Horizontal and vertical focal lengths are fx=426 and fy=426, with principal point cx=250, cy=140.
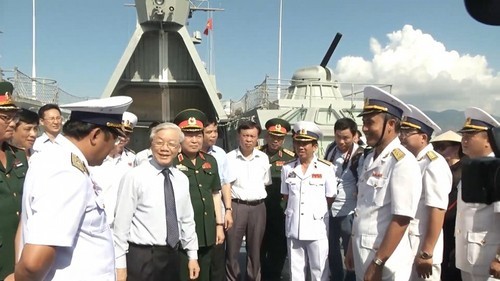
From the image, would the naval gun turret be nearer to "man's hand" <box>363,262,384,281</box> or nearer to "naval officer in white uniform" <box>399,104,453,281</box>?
"naval officer in white uniform" <box>399,104,453,281</box>

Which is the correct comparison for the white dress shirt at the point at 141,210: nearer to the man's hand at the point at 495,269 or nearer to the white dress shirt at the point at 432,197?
the white dress shirt at the point at 432,197

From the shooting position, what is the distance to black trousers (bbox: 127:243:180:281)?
8.87ft

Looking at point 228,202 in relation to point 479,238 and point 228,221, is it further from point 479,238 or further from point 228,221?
point 479,238

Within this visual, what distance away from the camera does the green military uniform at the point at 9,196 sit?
2559mm

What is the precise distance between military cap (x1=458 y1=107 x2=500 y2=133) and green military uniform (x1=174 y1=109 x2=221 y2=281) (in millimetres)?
2007

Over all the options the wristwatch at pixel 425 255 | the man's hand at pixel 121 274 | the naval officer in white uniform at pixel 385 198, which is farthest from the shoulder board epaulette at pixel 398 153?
the man's hand at pixel 121 274

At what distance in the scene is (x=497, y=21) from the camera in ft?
3.64

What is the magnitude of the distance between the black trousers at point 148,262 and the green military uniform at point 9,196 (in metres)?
0.70

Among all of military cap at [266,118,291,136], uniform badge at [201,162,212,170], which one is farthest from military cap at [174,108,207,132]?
military cap at [266,118,291,136]

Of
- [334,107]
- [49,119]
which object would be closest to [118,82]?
[334,107]

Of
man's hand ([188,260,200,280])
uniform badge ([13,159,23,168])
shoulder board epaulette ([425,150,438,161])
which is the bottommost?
man's hand ([188,260,200,280])

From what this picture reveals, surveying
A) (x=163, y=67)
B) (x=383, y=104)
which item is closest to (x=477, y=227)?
(x=383, y=104)

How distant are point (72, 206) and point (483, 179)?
4.52 feet

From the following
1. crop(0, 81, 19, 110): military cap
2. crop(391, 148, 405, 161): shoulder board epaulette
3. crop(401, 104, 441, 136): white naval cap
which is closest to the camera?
crop(391, 148, 405, 161): shoulder board epaulette
